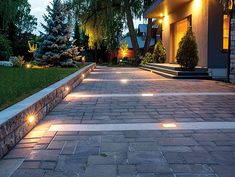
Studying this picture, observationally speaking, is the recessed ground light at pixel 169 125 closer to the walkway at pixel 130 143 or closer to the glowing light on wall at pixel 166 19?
the walkway at pixel 130 143

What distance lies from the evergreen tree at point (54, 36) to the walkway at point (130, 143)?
39.4ft

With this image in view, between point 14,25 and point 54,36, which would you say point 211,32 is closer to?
point 54,36

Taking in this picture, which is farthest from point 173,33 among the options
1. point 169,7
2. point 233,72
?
point 233,72

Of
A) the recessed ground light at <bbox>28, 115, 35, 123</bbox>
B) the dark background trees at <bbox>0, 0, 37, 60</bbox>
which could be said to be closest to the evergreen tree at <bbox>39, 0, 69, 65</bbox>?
the dark background trees at <bbox>0, 0, 37, 60</bbox>

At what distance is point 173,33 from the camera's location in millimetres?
20812

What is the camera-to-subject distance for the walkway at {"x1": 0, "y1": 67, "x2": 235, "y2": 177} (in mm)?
2975

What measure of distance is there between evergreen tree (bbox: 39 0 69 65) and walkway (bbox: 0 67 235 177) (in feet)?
39.4

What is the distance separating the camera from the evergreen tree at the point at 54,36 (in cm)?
1795

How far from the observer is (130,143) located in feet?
12.5

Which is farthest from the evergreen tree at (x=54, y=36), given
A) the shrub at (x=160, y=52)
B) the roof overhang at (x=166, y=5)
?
the shrub at (x=160, y=52)

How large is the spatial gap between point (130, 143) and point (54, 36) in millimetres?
15477

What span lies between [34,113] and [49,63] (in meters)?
14.0

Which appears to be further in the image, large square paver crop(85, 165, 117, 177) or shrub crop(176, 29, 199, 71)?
shrub crop(176, 29, 199, 71)

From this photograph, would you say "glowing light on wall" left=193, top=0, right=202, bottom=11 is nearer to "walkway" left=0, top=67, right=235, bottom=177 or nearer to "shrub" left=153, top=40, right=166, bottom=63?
"shrub" left=153, top=40, right=166, bottom=63
